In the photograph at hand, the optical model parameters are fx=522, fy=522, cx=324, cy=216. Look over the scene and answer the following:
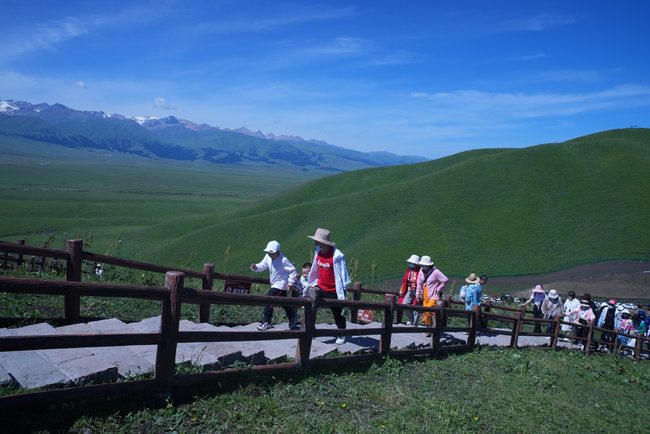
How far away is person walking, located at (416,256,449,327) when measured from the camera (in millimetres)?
11438

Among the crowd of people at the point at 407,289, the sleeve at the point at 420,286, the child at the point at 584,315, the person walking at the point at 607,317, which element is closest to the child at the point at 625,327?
the crowd of people at the point at 407,289

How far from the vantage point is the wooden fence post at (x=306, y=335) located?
6949mm

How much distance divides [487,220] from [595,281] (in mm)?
18936

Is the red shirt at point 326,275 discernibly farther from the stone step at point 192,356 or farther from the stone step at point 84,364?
the stone step at point 84,364

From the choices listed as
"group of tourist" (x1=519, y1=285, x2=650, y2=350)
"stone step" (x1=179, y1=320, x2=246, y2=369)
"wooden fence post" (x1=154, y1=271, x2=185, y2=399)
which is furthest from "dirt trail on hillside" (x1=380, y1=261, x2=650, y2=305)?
"wooden fence post" (x1=154, y1=271, x2=185, y2=399)

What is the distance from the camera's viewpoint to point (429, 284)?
11555mm

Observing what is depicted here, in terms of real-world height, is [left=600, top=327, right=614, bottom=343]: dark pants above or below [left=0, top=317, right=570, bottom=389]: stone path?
below

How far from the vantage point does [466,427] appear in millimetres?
6129

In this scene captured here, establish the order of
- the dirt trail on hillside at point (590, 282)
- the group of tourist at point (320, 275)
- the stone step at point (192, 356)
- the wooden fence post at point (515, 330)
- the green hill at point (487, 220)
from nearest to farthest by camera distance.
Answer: the stone step at point (192, 356)
the group of tourist at point (320, 275)
the wooden fence post at point (515, 330)
the dirt trail on hillside at point (590, 282)
the green hill at point (487, 220)

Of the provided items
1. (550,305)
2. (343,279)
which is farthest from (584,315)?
(343,279)

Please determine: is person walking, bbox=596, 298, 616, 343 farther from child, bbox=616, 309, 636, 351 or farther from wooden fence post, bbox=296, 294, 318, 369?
wooden fence post, bbox=296, 294, 318, 369

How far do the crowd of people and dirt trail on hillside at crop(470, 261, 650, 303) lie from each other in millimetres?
21362

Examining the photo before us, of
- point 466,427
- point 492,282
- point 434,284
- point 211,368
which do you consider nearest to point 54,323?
point 211,368

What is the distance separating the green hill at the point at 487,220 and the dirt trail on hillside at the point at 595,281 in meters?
1.91
